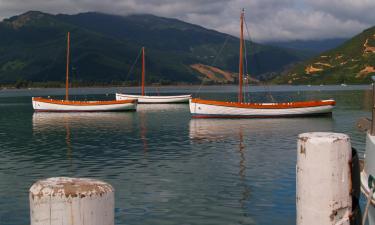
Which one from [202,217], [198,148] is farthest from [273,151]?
[202,217]

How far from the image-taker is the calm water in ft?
57.5

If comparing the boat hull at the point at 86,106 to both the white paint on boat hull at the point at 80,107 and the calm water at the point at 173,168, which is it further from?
the calm water at the point at 173,168

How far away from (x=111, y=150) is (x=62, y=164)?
615cm

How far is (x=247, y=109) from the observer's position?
204 ft

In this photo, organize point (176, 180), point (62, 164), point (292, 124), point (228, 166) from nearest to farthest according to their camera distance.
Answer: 1. point (176, 180)
2. point (228, 166)
3. point (62, 164)
4. point (292, 124)

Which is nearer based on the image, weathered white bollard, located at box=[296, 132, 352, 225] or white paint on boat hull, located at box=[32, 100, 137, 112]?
weathered white bollard, located at box=[296, 132, 352, 225]

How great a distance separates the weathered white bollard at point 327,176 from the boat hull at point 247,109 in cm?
5524

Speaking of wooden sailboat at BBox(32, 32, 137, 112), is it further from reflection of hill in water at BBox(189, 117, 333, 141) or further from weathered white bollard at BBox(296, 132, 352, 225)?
weathered white bollard at BBox(296, 132, 352, 225)

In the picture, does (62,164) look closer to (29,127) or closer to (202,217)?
(202,217)

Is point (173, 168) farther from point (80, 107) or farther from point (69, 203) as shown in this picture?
point (80, 107)

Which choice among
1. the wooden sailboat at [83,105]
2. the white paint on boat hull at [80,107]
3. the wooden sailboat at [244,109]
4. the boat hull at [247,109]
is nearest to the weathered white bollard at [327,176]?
the wooden sailboat at [244,109]

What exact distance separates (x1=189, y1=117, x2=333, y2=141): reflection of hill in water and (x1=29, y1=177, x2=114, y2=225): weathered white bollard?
36.2m

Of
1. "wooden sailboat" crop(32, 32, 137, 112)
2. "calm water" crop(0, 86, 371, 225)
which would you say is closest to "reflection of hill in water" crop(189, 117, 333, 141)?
"calm water" crop(0, 86, 371, 225)

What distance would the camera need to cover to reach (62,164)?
2884cm
